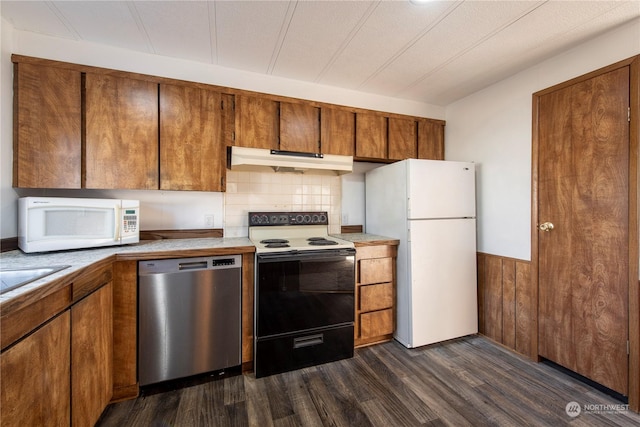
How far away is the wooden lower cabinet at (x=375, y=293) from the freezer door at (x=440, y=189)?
454 mm

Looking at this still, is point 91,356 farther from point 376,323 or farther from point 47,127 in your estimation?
point 376,323

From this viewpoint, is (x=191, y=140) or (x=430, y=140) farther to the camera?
(x=430, y=140)

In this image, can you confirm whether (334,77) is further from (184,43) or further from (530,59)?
(530,59)

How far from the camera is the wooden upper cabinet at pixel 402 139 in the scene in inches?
104

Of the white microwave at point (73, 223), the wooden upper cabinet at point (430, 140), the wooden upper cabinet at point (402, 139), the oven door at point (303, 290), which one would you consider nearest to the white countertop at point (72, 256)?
the white microwave at point (73, 223)

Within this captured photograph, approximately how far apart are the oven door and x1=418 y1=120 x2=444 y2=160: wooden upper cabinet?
1492 mm

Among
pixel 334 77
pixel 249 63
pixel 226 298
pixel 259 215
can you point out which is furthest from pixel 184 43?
pixel 226 298

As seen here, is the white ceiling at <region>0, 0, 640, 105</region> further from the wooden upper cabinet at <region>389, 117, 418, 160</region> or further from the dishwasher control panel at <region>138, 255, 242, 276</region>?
the dishwasher control panel at <region>138, 255, 242, 276</region>

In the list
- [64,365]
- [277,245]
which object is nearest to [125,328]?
[64,365]

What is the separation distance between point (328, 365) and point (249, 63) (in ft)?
8.26

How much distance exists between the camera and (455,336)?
2367 mm

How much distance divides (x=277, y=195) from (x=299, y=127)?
0.68m

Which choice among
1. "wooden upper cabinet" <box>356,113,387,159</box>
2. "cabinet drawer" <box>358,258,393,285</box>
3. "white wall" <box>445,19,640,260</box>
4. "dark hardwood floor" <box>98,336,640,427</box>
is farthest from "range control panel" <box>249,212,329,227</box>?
"white wall" <box>445,19,640,260</box>

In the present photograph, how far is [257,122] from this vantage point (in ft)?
7.16
